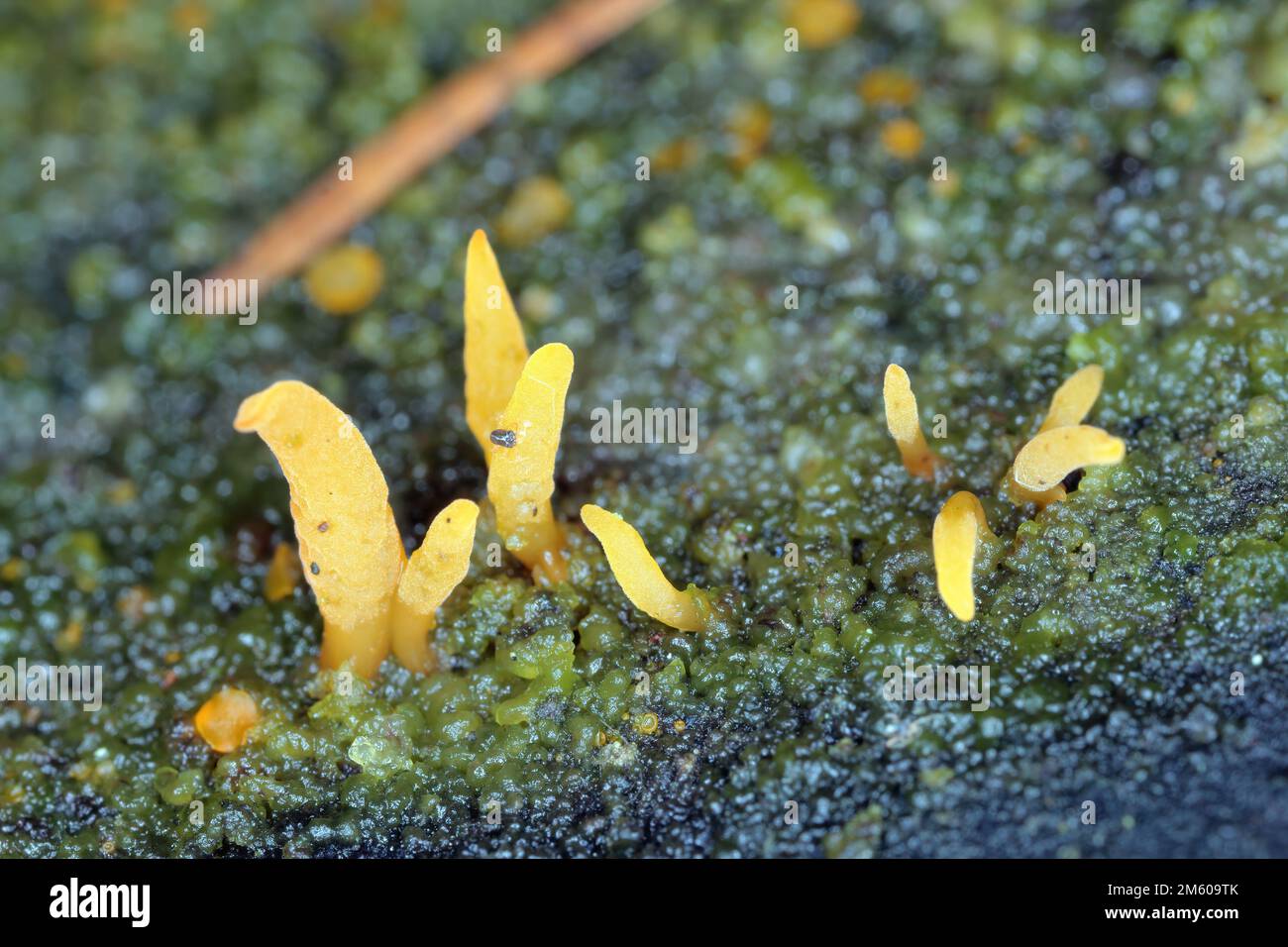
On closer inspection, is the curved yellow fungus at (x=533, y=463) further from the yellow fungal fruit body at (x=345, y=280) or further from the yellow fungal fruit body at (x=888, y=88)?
the yellow fungal fruit body at (x=888, y=88)

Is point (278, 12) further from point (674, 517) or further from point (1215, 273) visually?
point (1215, 273)

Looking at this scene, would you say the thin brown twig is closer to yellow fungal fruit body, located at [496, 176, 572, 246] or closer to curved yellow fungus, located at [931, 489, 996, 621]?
yellow fungal fruit body, located at [496, 176, 572, 246]

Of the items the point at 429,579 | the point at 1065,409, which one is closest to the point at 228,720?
the point at 429,579

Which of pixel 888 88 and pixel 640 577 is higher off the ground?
pixel 888 88

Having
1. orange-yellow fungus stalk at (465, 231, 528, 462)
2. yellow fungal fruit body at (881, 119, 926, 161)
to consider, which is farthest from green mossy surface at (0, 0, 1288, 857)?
orange-yellow fungus stalk at (465, 231, 528, 462)

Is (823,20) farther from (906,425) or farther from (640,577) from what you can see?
(640,577)

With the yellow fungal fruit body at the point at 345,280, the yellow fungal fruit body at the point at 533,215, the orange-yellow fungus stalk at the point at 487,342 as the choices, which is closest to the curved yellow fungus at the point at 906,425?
Answer: the orange-yellow fungus stalk at the point at 487,342
